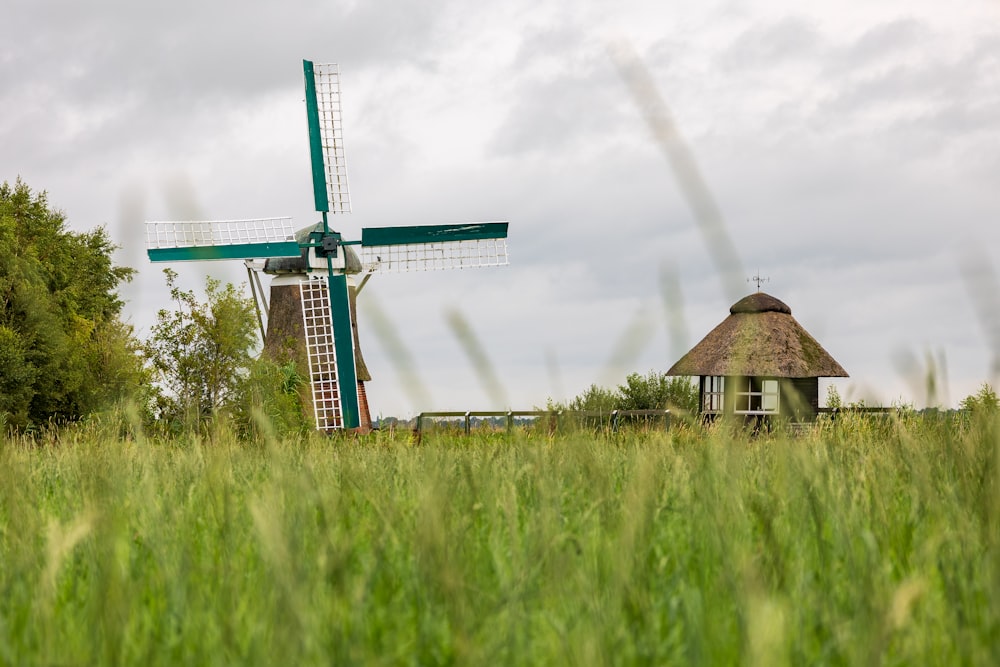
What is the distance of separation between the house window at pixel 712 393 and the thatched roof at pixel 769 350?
69 cm

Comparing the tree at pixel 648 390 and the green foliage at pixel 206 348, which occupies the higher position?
the green foliage at pixel 206 348

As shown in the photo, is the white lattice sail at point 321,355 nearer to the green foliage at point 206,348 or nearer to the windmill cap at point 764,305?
the green foliage at point 206,348

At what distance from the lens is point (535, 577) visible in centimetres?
262

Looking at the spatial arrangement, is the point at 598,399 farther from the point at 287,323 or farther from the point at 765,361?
the point at 765,361

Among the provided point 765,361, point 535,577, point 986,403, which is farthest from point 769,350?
point 535,577

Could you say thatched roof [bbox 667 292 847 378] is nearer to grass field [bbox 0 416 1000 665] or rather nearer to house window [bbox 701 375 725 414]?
house window [bbox 701 375 725 414]

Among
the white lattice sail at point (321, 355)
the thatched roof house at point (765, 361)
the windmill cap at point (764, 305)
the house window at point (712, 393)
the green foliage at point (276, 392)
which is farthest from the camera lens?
the windmill cap at point (764, 305)

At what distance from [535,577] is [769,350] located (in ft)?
91.6

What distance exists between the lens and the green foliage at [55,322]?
27.0m

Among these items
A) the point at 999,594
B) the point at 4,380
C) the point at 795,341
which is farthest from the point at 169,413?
the point at 999,594

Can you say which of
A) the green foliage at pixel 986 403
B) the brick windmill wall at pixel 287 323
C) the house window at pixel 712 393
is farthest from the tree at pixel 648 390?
the green foliage at pixel 986 403

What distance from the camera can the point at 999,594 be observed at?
6.81 ft

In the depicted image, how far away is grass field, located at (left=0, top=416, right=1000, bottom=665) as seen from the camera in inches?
70.8

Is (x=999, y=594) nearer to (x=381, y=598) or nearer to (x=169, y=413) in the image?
(x=381, y=598)
